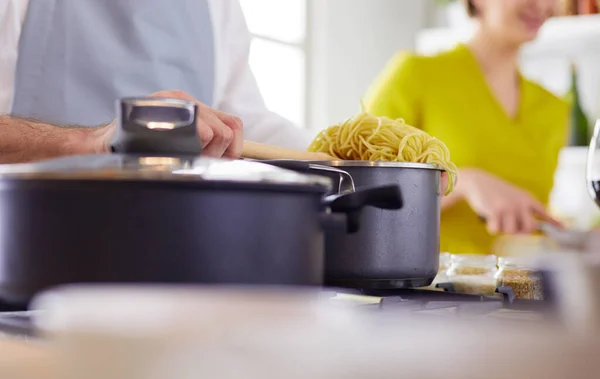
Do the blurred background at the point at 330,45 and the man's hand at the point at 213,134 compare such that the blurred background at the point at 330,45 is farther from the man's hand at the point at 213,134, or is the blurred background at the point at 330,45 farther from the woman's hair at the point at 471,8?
the man's hand at the point at 213,134

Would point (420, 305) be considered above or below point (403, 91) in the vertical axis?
below

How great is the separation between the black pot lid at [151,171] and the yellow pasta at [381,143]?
40cm

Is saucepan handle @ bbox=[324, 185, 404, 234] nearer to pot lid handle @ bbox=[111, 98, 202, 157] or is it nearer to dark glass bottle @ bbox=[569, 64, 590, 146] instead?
pot lid handle @ bbox=[111, 98, 202, 157]

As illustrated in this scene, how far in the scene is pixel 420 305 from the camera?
0.64 meters

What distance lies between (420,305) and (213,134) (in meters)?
0.21

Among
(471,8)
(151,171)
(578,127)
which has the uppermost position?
(471,8)

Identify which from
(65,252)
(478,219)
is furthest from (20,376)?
(478,219)

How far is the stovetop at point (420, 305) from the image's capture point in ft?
1.78

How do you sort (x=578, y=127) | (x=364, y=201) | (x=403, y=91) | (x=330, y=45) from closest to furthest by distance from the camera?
(x=364, y=201) < (x=403, y=91) < (x=578, y=127) < (x=330, y=45)

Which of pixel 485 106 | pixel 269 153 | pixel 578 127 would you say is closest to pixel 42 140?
pixel 269 153

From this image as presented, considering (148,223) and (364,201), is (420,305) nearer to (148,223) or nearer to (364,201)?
(364,201)

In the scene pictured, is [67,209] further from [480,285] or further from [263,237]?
[480,285]

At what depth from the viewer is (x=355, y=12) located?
342cm

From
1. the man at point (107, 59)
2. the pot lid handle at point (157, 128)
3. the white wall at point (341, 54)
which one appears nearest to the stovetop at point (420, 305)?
the pot lid handle at point (157, 128)
